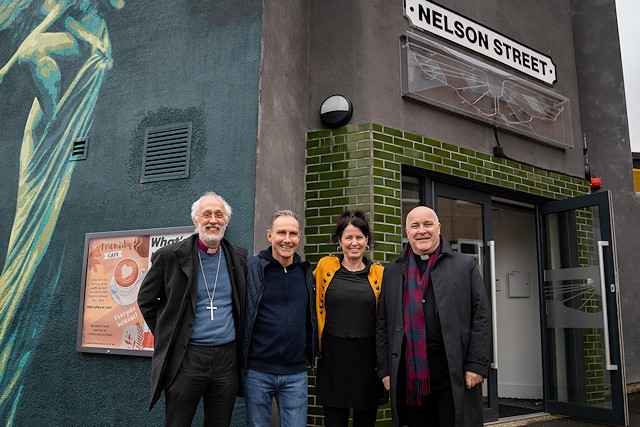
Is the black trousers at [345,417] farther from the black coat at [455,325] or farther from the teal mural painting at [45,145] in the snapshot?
the teal mural painting at [45,145]

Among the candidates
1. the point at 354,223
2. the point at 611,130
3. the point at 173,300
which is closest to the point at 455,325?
the point at 354,223

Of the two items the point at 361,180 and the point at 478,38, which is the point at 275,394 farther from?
the point at 478,38

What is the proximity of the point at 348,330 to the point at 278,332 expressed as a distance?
405 mm

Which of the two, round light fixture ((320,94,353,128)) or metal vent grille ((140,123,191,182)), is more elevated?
round light fixture ((320,94,353,128))

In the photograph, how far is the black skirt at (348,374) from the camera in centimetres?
329

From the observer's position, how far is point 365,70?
15.9 feet

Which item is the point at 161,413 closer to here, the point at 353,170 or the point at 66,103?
the point at 353,170

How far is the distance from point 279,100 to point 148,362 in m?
2.30

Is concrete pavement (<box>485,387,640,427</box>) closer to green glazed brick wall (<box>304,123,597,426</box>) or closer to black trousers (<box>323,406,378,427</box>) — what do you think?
green glazed brick wall (<box>304,123,597,426</box>)

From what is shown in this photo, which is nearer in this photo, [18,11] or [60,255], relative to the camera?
[60,255]

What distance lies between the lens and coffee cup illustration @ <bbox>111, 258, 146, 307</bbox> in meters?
4.80

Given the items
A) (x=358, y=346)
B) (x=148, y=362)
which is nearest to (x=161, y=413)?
(x=148, y=362)

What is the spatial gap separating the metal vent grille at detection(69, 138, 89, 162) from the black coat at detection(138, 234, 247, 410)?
8.06ft

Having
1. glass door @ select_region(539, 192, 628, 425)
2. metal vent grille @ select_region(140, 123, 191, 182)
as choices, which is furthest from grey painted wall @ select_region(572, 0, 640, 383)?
metal vent grille @ select_region(140, 123, 191, 182)
